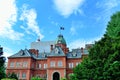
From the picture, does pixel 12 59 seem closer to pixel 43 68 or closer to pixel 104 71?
pixel 43 68

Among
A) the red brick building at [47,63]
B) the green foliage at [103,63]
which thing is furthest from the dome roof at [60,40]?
the green foliage at [103,63]

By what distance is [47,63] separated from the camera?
61.2m

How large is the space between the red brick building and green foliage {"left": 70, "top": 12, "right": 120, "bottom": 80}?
28.2m

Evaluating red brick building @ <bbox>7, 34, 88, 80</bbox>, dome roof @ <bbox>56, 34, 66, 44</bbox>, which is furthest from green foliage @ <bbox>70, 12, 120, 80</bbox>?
dome roof @ <bbox>56, 34, 66, 44</bbox>

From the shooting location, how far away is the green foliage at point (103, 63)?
27031 mm

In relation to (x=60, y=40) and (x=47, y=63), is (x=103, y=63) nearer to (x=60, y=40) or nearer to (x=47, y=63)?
(x=47, y=63)

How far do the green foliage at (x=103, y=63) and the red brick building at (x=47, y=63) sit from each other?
28.2 m

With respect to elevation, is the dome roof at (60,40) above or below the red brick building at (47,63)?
above

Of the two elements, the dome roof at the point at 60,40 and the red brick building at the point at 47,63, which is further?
the dome roof at the point at 60,40

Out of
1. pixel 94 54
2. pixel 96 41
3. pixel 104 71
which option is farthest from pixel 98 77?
pixel 96 41

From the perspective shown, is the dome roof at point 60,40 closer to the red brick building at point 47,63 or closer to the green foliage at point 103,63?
the red brick building at point 47,63

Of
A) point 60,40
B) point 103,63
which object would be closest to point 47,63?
point 60,40

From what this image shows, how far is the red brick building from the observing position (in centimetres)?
6031

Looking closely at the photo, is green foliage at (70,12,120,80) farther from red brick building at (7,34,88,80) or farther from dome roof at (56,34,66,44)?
dome roof at (56,34,66,44)
